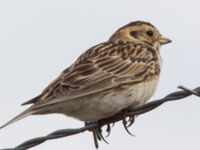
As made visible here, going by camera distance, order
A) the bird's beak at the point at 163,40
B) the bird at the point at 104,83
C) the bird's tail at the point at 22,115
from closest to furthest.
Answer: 1. the bird's tail at the point at 22,115
2. the bird at the point at 104,83
3. the bird's beak at the point at 163,40

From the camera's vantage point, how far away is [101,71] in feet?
28.1

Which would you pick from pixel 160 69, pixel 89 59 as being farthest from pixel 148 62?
pixel 89 59

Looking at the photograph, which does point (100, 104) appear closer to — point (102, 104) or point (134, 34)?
point (102, 104)

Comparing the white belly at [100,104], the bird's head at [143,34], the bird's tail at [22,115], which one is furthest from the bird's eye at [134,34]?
the bird's tail at [22,115]

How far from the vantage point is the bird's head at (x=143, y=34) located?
988 centimetres

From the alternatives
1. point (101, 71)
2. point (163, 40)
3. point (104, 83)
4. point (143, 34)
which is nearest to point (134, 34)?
point (143, 34)

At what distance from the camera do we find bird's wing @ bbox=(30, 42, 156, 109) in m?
7.85

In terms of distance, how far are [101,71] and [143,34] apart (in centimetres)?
152

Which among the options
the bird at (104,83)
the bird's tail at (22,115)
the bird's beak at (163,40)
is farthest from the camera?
the bird's beak at (163,40)

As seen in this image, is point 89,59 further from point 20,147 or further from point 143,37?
point 20,147

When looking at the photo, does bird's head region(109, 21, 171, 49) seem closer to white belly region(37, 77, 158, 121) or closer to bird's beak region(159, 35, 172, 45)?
bird's beak region(159, 35, 172, 45)

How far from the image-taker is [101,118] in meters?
8.09

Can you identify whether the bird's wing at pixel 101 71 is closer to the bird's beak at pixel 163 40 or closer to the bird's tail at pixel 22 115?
the bird's tail at pixel 22 115

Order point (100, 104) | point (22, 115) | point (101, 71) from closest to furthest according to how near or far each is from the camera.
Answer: point (22, 115) < point (100, 104) < point (101, 71)
